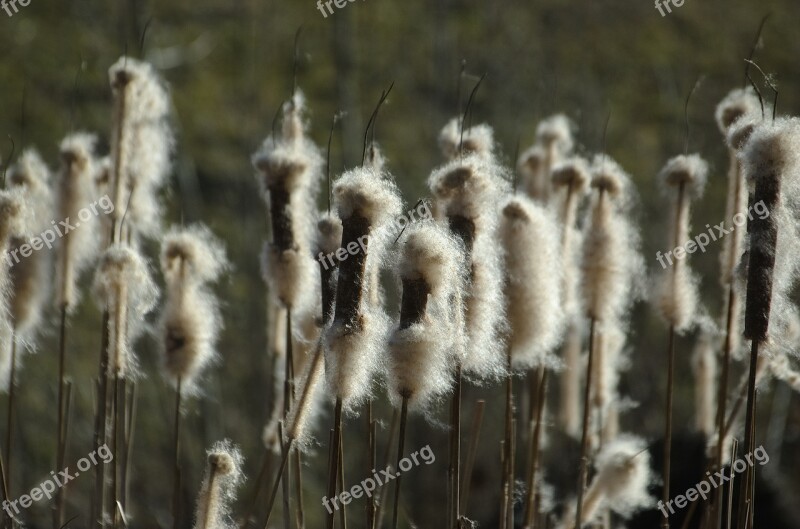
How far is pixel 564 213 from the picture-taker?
223 centimetres

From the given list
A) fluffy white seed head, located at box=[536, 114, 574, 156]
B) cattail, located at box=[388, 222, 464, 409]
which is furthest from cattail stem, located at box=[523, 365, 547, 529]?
fluffy white seed head, located at box=[536, 114, 574, 156]

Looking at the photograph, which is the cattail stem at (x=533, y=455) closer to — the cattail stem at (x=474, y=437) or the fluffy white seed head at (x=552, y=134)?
the cattail stem at (x=474, y=437)

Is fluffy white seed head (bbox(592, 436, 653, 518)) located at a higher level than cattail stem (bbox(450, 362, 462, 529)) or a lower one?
higher

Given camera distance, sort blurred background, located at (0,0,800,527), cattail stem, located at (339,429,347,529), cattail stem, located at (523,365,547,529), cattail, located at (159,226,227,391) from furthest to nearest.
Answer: blurred background, located at (0,0,800,527)
cattail, located at (159,226,227,391)
cattail stem, located at (523,365,547,529)
cattail stem, located at (339,429,347,529)

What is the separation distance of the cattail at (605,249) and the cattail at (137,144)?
105 cm

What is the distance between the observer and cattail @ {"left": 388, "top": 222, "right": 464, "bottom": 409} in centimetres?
140

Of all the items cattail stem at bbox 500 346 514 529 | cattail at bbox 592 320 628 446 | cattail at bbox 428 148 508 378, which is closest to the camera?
cattail at bbox 428 148 508 378

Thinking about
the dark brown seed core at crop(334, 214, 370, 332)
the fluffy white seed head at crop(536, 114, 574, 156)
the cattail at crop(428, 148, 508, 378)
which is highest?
the fluffy white seed head at crop(536, 114, 574, 156)

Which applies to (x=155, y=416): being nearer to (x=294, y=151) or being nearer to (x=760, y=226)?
(x=294, y=151)

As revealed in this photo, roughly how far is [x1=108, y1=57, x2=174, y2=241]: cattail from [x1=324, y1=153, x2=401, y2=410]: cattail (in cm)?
76

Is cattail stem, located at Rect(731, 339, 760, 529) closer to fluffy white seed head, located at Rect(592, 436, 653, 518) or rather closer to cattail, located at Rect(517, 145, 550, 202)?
fluffy white seed head, located at Rect(592, 436, 653, 518)

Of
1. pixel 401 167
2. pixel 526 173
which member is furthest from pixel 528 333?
pixel 401 167

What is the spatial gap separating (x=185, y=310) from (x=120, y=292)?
17 cm

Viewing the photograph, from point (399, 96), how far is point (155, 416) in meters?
3.12
